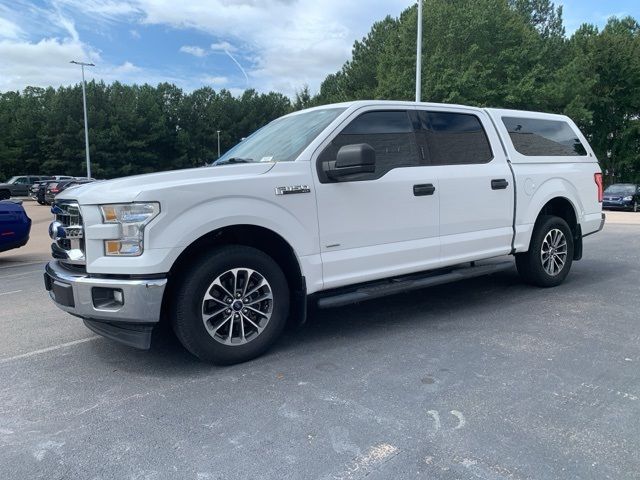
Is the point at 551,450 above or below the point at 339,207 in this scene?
below

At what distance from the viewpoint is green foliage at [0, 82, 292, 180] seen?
52.8 metres

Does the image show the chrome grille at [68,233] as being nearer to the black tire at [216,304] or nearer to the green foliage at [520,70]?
the black tire at [216,304]

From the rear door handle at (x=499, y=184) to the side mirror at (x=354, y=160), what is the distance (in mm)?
1821

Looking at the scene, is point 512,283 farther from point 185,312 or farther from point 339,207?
point 185,312

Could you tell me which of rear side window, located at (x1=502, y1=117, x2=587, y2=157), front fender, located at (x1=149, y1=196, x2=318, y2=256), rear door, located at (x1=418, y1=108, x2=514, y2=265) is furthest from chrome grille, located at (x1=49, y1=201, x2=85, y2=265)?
rear side window, located at (x1=502, y1=117, x2=587, y2=157)

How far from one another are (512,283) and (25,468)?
18.0 feet

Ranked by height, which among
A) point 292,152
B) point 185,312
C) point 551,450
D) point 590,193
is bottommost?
point 551,450

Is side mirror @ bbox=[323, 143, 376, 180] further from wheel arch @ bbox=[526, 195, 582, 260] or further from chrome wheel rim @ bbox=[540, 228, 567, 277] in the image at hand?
wheel arch @ bbox=[526, 195, 582, 260]

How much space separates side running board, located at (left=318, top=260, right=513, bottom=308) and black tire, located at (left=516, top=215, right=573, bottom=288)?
0.58m

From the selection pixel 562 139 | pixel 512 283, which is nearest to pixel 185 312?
pixel 512 283

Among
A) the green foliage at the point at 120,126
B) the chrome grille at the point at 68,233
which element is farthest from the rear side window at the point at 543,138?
the green foliage at the point at 120,126

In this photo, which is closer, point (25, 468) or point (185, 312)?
point (25, 468)

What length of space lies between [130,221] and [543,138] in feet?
15.6

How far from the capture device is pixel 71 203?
12.5 ft
